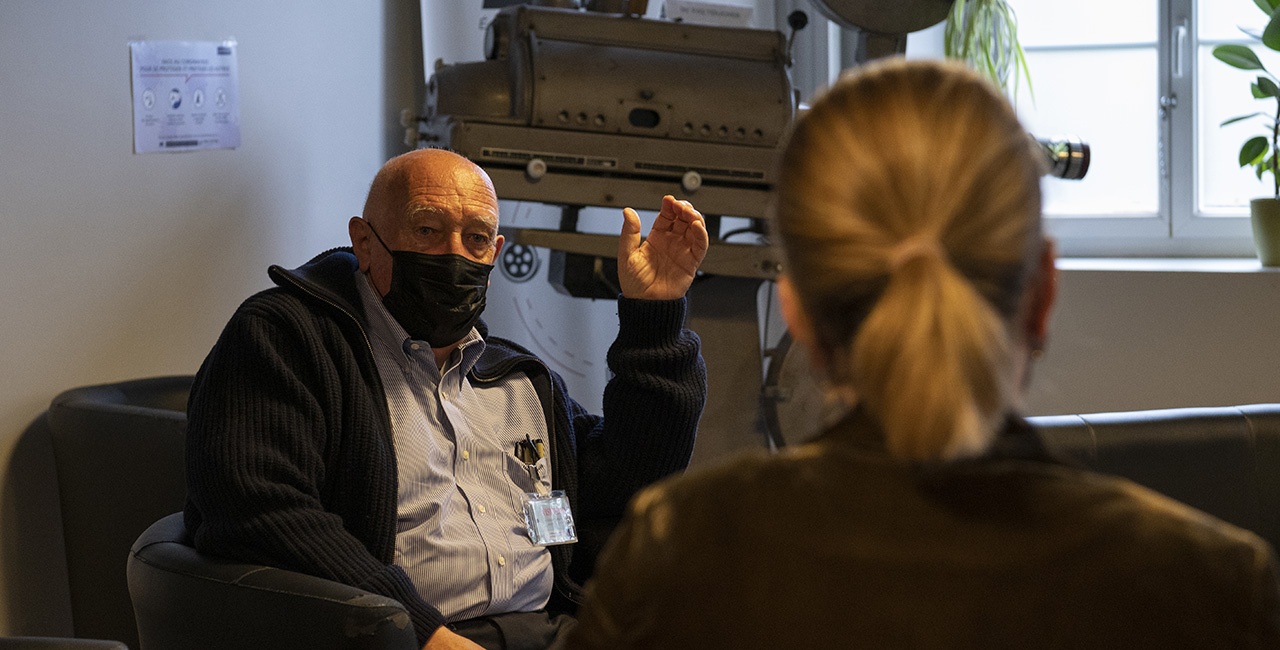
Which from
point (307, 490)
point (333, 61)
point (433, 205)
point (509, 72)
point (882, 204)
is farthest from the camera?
point (333, 61)

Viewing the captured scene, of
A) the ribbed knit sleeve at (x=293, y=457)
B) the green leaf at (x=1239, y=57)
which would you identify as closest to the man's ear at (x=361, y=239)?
the ribbed knit sleeve at (x=293, y=457)

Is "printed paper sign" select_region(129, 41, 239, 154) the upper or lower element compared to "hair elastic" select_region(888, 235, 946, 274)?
upper

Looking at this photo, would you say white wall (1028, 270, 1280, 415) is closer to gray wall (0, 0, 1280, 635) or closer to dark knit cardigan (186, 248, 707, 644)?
gray wall (0, 0, 1280, 635)

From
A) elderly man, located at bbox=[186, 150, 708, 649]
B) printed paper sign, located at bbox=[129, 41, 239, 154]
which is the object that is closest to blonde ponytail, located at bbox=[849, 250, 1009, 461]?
elderly man, located at bbox=[186, 150, 708, 649]

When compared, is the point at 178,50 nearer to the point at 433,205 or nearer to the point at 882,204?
the point at 433,205

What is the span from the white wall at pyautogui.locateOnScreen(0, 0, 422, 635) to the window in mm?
2064

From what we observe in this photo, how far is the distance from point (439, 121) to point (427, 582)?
1.11 m

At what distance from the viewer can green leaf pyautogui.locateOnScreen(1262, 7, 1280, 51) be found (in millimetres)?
2637

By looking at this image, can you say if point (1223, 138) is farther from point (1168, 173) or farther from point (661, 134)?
point (661, 134)

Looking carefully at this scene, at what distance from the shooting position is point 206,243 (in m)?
2.38

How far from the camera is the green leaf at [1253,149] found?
9.27ft

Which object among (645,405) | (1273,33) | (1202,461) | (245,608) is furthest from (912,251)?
(1273,33)

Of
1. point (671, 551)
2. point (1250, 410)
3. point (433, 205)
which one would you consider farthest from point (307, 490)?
point (1250, 410)

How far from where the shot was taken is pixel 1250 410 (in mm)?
1843
